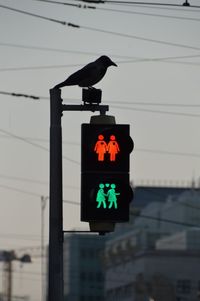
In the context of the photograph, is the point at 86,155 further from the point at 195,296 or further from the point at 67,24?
the point at 195,296

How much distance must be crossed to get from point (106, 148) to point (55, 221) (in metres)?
1.32

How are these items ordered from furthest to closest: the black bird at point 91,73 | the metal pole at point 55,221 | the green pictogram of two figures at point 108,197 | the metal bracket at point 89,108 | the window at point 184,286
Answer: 1. the window at point 184,286
2. the black bird at point 91,73
3. the metal pole at point 55,221
4. the metal bracket at point 89,108
5. the green pictogram of two figures at point 108,197

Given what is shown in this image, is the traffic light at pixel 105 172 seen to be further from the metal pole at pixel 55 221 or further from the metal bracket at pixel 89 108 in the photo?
the metal pole at pixel 55 221

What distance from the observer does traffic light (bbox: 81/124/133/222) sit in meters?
17.0

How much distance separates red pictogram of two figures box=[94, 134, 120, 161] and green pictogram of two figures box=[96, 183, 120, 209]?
0.33 m

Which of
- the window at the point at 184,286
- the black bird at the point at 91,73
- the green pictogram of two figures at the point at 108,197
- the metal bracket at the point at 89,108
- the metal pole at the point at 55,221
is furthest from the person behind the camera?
the window at the point at 184,286

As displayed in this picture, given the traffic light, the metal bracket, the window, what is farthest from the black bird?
the window

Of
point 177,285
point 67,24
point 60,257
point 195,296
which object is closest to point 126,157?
point 60,257

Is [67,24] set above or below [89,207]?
above

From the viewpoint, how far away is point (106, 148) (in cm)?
1705

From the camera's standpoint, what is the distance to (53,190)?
17922 millimetres

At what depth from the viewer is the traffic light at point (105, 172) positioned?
17016mm

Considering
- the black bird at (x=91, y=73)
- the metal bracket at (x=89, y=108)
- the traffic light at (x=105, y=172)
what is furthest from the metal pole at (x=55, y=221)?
the traffic light at (x=105, y=172)

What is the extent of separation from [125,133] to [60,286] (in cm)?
205
